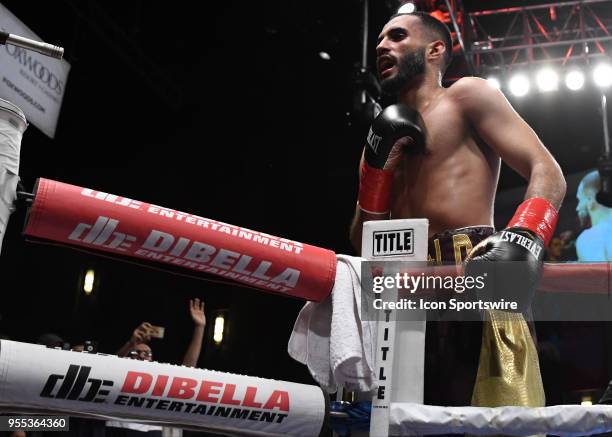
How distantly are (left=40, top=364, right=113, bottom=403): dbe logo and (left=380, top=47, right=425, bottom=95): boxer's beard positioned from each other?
1.16 metres

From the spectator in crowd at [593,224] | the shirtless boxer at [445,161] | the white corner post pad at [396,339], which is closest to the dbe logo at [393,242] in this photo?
the white corner post pad at [396,339]

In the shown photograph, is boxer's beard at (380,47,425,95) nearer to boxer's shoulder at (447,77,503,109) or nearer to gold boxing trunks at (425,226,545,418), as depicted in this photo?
boxer's shoulder at (447,77,503,109)

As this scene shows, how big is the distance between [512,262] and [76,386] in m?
0.80

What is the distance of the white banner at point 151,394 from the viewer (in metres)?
1.03

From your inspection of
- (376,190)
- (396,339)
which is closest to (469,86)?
(376,190)

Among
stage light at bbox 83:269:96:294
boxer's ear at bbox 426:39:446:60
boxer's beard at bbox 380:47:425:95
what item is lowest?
boxer's beard at bbox 380:47:425:95

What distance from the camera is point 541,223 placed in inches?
55.2

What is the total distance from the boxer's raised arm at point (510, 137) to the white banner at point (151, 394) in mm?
683

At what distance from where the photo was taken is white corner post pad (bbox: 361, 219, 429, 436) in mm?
1231

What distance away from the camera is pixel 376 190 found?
1.78 m

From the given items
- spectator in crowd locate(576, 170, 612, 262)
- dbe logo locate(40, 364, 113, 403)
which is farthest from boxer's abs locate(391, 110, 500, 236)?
spectator in crowd locate(576, 170, 612, 262)

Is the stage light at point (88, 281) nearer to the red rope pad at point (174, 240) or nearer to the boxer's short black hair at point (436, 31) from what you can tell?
the boxer's short black hair at point (436, 31)

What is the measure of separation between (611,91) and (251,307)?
4778 millimetres

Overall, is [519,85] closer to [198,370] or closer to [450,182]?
[450,182]
